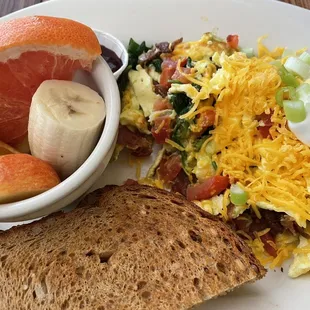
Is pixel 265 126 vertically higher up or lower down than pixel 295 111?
lower down

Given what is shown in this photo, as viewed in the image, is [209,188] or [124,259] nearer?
[124,259]

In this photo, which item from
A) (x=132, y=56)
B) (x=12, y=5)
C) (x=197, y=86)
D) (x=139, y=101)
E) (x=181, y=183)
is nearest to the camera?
(x=197, y=86)

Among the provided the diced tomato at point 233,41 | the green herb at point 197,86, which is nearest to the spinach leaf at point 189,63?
the green herb at point 197,86

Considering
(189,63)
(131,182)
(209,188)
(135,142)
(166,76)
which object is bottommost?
(131,182)

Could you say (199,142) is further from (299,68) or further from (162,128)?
(299,68)

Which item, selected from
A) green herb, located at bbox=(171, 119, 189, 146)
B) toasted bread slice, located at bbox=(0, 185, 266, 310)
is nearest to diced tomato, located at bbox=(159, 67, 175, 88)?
green herb, located at bbox=(171, 119, 189, 146)

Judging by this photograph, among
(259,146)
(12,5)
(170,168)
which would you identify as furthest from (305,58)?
(12,5)

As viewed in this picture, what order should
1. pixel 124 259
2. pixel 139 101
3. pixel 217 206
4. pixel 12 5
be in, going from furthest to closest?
1. pixel 12 5
2. pixel 139 101
3. pixel 217 206
4. pixel 124 259

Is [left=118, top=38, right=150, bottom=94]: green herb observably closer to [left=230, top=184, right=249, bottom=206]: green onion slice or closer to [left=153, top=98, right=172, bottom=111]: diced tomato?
[left=153, top=98, right=172, bottom=111]: diced tomato
